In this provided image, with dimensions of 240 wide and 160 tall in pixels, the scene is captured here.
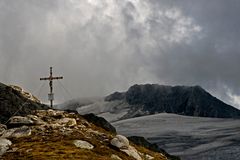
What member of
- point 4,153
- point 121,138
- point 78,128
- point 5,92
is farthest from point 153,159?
point 5,92

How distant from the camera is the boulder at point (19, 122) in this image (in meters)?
139

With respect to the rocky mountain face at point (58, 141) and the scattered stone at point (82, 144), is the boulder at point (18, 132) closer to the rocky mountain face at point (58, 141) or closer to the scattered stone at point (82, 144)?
the rocky mountain face at point (58, 141)

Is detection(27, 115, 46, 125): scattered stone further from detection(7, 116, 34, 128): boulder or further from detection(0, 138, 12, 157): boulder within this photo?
detection(0, 138, 12, 157): boulder

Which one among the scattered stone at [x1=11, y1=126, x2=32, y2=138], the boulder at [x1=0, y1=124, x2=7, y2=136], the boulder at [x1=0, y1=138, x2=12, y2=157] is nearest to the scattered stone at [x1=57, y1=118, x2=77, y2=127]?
the scattered stone at [x1=11, y1=126, x2=32, y2=138]

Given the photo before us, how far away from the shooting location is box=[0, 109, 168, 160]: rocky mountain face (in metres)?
117

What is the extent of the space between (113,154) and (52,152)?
15.0 meters

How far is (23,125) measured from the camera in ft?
463

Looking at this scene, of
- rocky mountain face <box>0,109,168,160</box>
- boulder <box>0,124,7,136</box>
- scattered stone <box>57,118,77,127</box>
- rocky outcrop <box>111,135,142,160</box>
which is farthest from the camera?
scattered stone <box>57,118,77,127</box>

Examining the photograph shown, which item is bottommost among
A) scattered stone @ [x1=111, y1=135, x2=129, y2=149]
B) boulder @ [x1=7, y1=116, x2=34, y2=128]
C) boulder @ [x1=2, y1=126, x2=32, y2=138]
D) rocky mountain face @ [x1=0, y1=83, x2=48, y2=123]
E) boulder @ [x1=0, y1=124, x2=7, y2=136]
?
scattered stone @ [x1=111, y1=135, x2=129, y2=149]

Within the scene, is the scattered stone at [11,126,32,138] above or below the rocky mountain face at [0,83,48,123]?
below

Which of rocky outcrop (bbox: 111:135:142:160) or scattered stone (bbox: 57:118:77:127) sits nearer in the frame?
rocky outcrop (bbox: 111:135:142:160)

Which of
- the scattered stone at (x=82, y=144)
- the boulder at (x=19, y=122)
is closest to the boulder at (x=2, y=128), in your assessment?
the boulder at (x=19, y=122)

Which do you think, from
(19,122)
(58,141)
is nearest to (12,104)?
(19,122)

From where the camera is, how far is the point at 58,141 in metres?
128
